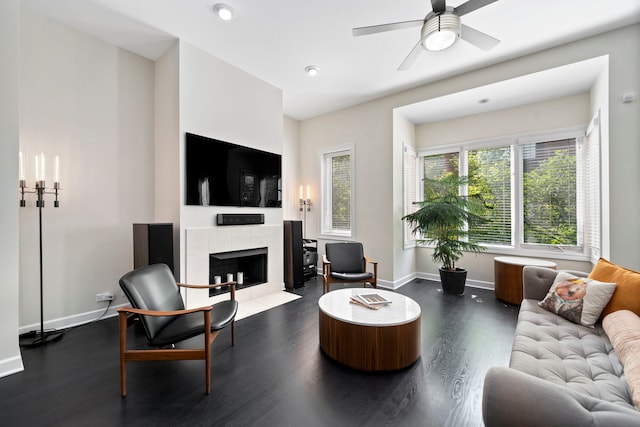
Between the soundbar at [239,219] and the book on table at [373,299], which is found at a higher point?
the soundbar at [239,219]

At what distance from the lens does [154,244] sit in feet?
9.57

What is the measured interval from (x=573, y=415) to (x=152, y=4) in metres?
4.11

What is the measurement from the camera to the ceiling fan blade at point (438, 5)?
1996 mm

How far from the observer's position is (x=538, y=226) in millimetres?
4184

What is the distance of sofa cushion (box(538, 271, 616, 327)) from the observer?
2008mm

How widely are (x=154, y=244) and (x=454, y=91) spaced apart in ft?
14.5

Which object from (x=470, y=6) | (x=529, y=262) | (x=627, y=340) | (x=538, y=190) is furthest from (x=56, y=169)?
(x=538, y=190)

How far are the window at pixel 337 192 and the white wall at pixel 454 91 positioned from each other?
8.2 inches

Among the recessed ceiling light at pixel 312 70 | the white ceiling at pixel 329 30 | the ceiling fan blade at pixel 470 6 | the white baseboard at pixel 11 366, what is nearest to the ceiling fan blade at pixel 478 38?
the ceiling fan blade at pixel 470 6

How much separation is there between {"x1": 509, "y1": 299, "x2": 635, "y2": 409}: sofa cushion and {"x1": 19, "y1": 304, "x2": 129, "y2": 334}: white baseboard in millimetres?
4037

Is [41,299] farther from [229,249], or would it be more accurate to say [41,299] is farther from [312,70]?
[312,70]

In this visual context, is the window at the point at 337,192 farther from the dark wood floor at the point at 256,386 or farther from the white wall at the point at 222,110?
the dark wood floor at the point at 256,386

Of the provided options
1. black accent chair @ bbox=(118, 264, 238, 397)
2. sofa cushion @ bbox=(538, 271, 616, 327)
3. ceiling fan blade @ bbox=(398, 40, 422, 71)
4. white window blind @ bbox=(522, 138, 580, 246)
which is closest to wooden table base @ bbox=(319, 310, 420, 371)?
black accent chair @ bbox=(118, 264, 238, 397)

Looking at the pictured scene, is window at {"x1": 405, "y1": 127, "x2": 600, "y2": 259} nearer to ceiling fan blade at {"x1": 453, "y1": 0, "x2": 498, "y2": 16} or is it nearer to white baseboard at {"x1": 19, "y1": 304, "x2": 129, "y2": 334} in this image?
ceiling fan blade at {"x1": 453, "y1": 0, "x2": 498, "y2": 16}
